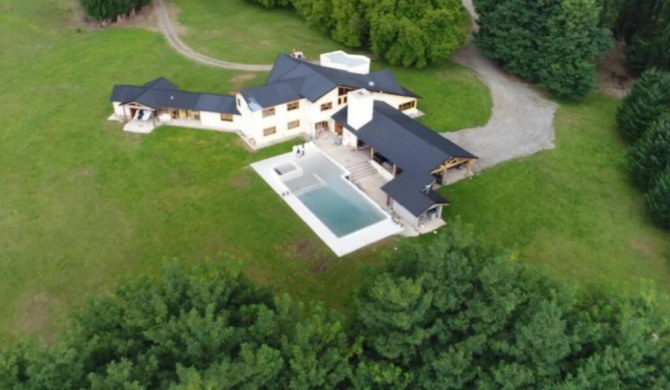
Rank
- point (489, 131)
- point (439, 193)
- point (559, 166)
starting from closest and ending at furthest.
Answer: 1. point (439, 193)
2. point (559, 166)
3. point (489, 131)

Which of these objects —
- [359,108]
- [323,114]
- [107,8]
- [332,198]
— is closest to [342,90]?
[323,114]

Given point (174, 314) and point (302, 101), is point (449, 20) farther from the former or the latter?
point (174, 314)

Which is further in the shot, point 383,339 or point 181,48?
point 181,48

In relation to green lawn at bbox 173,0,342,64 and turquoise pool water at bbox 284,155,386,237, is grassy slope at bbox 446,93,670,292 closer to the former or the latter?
turquoise pool water at bbox 284,155,386,237

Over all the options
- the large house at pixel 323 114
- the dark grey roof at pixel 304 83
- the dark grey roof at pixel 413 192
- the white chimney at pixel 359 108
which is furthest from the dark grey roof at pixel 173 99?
the dark grey roof at pixel 413 192

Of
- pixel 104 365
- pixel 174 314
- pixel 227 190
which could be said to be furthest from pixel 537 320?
pixel 227 190

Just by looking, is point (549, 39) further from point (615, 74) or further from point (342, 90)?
point (342, 90)
